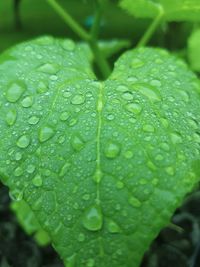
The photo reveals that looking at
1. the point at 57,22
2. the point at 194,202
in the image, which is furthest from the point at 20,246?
the point at 57,22

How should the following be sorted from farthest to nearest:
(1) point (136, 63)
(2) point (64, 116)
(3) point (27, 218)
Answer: (3) point (27, 218), (1) point (136, 63), (2) point (64, 116)

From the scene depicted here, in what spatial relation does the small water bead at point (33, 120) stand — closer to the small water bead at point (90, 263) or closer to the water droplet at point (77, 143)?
the water droplet at point (77, 143)

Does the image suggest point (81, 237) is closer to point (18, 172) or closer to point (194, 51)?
point (18, 172)

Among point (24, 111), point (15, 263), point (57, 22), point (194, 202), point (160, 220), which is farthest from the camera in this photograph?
point (57, 22)

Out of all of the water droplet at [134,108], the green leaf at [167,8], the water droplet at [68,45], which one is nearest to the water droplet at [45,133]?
the water droplet at [134,108]

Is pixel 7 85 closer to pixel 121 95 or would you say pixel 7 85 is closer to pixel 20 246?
pixel 121 95

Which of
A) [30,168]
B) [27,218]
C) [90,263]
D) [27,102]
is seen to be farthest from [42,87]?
[27,218]
